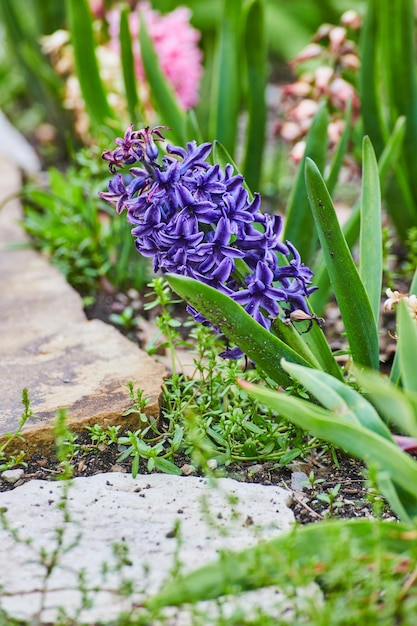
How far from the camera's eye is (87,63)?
10.0 feet

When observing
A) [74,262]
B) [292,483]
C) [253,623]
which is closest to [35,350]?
[74,262]

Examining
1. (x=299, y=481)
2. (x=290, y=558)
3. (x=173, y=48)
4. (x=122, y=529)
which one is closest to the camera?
(x=290, y=558)

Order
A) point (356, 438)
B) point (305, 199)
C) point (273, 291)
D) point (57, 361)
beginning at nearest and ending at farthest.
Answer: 1. point (356, 438)
2. point (273, 291)
3. point (57, 361)
4. point (305, 199)

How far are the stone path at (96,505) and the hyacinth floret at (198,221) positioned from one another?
381 mm

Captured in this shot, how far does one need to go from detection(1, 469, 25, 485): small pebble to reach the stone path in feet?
0.22

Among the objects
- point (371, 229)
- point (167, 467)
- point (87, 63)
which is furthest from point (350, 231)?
point (87, 63)

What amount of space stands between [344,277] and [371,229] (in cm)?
20

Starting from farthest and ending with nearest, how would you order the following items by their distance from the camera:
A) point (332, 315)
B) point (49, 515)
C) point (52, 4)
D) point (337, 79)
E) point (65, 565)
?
point (52, 4)
point (337, 79)
point (332, 315)
point (49, 515)
point (65, 565)

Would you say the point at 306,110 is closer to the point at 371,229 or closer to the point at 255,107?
the point at 255,107

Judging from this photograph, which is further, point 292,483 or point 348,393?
point 292,483

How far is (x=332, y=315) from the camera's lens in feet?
8.71

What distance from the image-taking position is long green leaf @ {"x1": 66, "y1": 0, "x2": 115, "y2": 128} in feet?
9.98

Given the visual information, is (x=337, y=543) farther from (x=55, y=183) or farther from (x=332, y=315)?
(x=55, y=183)

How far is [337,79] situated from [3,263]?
137cm
